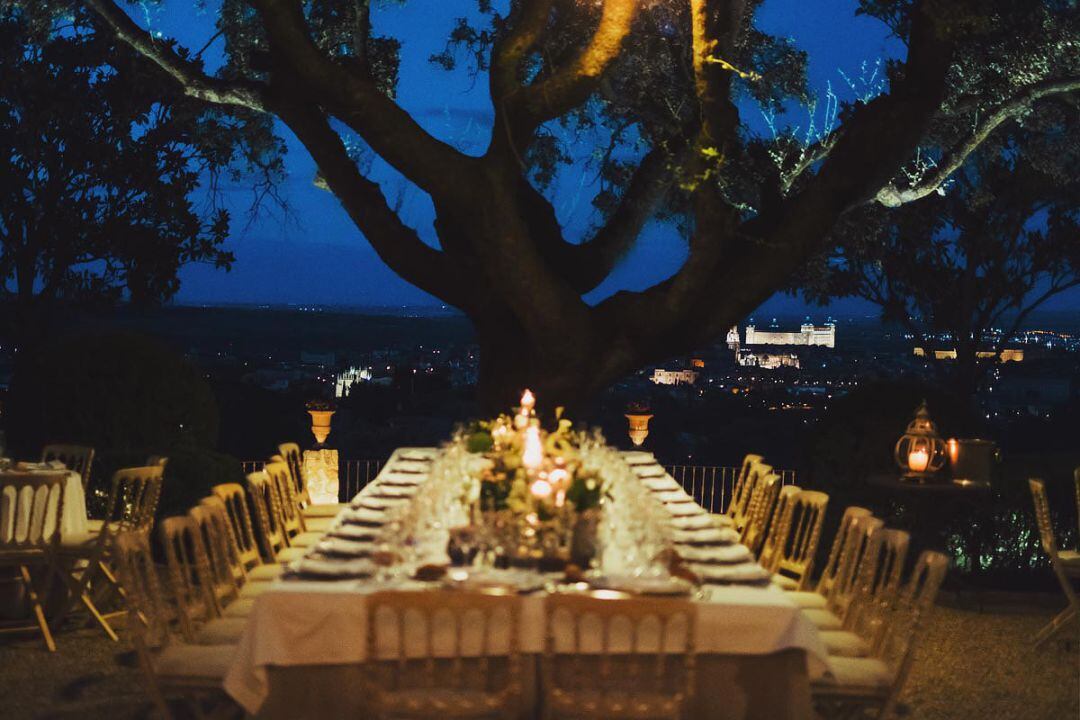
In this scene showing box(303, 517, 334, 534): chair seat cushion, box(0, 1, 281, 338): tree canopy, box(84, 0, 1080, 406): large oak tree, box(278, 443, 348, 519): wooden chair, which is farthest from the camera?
box(0, 1, 281, 338): tree canopy

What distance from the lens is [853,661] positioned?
17.0ft

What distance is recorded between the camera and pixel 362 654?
4.41 meters

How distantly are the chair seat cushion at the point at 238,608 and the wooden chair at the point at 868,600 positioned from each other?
2302mm

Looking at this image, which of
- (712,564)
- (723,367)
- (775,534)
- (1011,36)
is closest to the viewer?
(712,564)

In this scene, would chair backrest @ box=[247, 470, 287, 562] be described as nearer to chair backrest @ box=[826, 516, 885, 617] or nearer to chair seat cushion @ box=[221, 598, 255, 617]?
chair seat cushion @ box=[221, 598, 255, 617]

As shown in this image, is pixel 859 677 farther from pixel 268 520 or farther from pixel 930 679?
pixel 268 520

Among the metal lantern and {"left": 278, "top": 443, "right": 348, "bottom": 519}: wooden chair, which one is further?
{"left": 278, "top": 443, "right": 348, "bottom": 519}: wooden chair

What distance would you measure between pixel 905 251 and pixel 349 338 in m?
23.6

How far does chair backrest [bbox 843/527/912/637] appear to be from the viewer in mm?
5227

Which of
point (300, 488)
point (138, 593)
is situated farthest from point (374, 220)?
point (138, 593)

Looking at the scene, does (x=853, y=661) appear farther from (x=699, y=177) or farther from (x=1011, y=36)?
(x=1011, y=36)

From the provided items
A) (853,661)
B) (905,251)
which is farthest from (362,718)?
(905,251)

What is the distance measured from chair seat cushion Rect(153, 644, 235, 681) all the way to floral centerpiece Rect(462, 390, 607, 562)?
999 mm

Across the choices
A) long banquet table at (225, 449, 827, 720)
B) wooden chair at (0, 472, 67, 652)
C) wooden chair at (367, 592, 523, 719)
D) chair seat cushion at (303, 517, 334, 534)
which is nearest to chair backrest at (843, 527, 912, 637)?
long banquet table at (225, 449, 827, 720)
